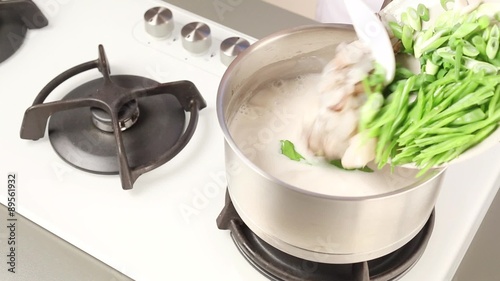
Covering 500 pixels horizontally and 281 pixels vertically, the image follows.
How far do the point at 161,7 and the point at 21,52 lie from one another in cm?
21

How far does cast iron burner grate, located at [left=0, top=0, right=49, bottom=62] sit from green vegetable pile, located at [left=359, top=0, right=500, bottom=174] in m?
0.57

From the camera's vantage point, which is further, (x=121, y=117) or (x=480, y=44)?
(x=121, y=117)

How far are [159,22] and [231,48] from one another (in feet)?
0.37

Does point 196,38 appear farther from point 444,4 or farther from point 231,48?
point 444,4

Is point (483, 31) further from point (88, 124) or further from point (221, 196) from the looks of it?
point (88, 124)

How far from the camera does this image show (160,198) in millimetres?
745

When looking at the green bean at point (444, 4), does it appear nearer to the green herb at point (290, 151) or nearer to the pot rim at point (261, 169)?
the pot rim at point (261, 169)

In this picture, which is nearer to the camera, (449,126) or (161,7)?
(449,126)

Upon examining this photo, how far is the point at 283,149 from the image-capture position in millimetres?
662

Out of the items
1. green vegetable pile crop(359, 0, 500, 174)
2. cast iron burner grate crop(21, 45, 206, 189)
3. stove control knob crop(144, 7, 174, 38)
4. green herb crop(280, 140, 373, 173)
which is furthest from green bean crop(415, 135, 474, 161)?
stove control knob crop(144, 7, 174, 38)

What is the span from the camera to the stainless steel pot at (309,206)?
56cm

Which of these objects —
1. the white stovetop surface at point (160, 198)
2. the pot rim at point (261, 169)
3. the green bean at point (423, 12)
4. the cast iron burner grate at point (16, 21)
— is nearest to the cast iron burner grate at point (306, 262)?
the white stovetop surface at point (160, 198)

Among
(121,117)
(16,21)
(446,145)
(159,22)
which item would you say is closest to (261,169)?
(446,145)

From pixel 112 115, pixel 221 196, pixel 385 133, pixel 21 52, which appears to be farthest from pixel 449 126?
pixel 21 52
